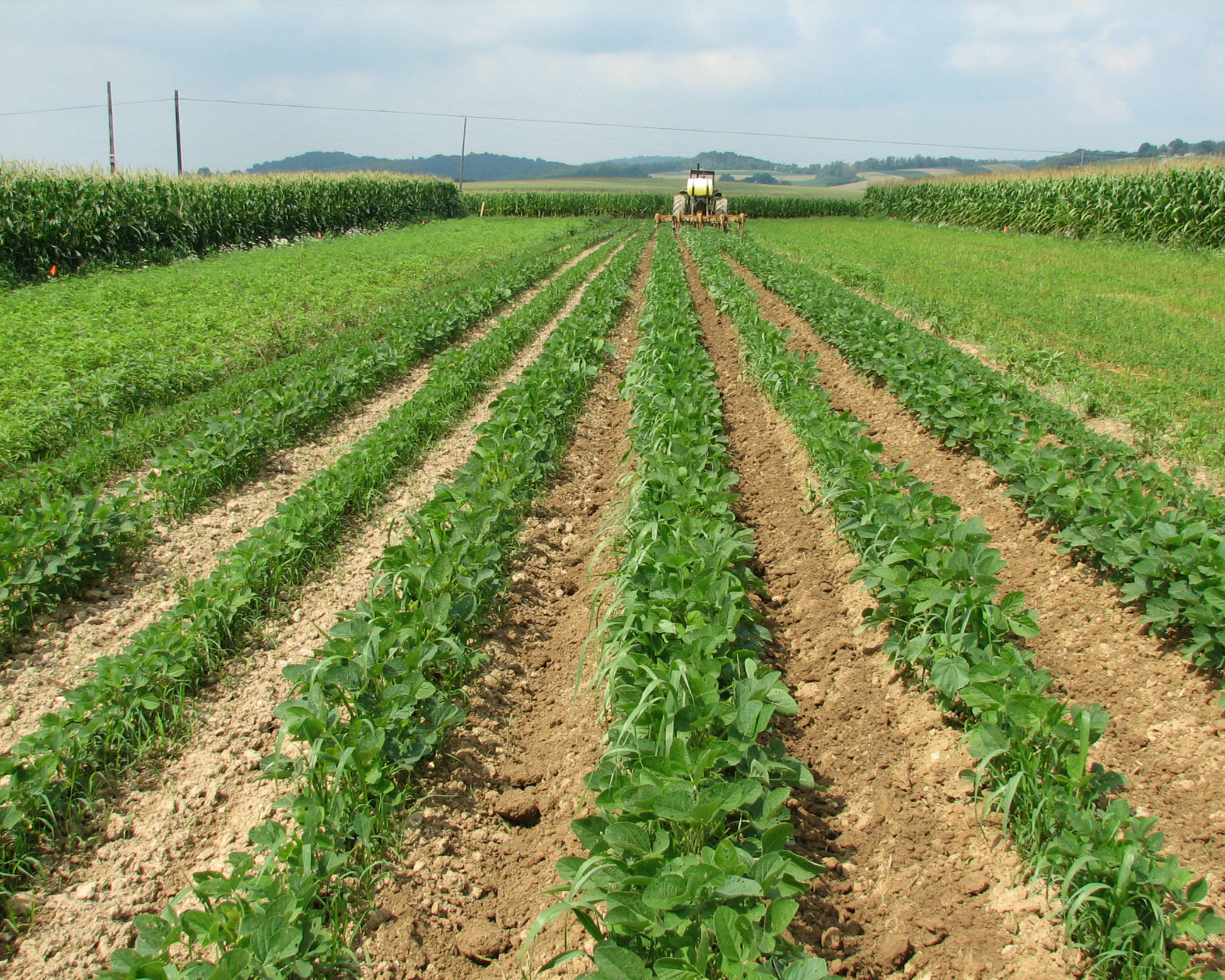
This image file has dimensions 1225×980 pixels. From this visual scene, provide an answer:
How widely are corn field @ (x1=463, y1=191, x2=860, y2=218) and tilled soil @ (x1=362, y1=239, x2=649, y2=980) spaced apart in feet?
138

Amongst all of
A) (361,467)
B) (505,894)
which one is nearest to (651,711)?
(505,894)

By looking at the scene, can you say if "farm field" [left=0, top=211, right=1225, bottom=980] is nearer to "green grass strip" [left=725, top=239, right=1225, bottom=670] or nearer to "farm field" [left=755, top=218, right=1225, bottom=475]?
"green grass strip" [left=725, top=239, right=1225, bottom=670]

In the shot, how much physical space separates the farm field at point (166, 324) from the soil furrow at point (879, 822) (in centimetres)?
605

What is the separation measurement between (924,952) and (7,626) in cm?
445

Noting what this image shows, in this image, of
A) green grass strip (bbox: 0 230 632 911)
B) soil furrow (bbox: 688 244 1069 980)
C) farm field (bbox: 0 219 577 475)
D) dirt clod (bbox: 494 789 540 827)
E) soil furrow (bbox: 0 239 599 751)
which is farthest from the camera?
farm field (bbox: 0 219 577 475)

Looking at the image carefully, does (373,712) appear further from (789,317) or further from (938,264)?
(938,264)

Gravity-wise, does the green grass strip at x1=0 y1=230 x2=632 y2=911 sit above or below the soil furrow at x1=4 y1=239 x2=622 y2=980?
above

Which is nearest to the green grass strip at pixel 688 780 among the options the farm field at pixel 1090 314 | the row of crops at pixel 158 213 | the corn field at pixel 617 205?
the farm field at pixel 1090 314

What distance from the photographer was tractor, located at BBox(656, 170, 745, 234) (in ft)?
99.4

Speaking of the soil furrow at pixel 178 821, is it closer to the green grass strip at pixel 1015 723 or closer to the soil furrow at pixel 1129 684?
the green grass strip at pixel 1015 723

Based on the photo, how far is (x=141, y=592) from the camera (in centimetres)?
440

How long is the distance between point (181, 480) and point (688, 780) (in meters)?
4.51

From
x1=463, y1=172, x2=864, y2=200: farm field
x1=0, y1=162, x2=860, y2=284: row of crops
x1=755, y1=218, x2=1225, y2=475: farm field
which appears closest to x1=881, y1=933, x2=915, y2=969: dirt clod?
x1=755, y1=218, x2=1225, y2=475: farm field

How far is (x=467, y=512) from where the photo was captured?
413 cm
